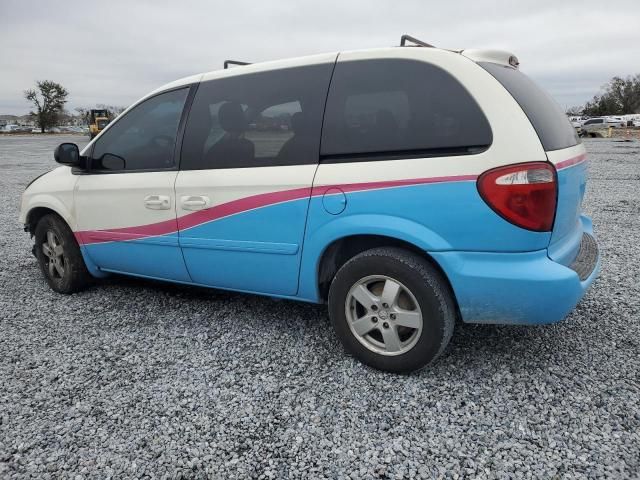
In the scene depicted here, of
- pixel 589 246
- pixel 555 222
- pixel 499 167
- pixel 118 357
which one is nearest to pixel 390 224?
pixel 499 167

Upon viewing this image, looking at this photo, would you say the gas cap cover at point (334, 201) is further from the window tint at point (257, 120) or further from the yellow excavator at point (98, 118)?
the yellow excavator at point (98, 118)

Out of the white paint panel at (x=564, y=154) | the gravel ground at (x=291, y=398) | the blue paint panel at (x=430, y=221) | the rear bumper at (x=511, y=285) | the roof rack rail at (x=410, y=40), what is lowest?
the gravel ground at (x=291, y=398)

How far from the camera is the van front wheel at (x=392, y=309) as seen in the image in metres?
2.63

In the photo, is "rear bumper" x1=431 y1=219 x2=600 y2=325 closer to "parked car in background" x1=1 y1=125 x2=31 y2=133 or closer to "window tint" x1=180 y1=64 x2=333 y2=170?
"window tint" x1=180 y1=64 x2=333 y2=170

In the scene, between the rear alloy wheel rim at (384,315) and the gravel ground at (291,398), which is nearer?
the gravel ground at (291,398)

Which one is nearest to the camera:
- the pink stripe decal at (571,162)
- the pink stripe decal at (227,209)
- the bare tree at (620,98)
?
the pink stripe decal at (571,162)

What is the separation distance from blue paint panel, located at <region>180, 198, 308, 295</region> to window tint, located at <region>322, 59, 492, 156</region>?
1.65ft

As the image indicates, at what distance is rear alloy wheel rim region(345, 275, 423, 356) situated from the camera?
2719mm

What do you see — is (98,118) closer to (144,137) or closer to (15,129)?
(144,137)

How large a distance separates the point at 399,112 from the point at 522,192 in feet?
2.56

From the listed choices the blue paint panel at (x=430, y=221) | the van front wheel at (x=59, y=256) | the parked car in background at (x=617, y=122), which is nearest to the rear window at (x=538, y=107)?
the blue paint panel at (x=430, y=221)

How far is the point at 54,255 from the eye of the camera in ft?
14.2

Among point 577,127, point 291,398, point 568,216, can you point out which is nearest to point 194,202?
point 291,398

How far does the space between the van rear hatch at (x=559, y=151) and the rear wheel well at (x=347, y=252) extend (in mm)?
652
